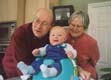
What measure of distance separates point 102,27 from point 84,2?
0.38 meters

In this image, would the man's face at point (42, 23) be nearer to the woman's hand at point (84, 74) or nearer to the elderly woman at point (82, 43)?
the elderly woman at point (82, 43)

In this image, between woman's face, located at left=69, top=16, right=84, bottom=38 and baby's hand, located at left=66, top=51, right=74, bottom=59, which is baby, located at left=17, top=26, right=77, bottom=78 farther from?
woman's face, located at left=69, top=16, right=84, bottom=38

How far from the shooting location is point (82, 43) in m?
1.74

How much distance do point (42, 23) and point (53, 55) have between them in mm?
307

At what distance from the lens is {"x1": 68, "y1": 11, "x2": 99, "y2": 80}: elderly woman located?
5.57 feet

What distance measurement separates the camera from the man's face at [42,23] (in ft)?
5.52

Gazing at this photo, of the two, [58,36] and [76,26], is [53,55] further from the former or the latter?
[76,26]

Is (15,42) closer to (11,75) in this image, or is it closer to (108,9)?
(11,75)

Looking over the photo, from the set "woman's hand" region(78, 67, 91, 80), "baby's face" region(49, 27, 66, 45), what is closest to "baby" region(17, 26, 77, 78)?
"baby's face" region(49, 27, 66, 45)

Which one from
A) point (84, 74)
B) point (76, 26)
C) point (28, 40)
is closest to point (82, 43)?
point (76, 26)

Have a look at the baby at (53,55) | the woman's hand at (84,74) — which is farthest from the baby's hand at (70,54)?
the woman's hand at (84,74)

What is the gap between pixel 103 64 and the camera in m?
2.64

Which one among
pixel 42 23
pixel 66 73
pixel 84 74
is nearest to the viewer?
pixel 66 73

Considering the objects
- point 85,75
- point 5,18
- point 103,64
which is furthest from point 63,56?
point 5,18
